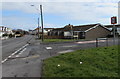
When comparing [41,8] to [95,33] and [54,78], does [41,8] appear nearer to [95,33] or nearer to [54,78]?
[95,33]

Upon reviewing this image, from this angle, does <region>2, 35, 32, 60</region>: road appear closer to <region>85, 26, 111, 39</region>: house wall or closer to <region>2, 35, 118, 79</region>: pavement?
<region>2, 35, 118, 79</region>: pavement

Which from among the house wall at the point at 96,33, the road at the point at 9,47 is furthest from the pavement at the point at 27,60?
the house wall at the point at 96,33

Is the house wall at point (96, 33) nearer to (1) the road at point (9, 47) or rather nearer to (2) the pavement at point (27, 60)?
(1) the road at point (9, 47)

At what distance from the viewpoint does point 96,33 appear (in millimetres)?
44562

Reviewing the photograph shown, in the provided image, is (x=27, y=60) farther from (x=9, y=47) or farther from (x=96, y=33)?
(x=96, y=33)

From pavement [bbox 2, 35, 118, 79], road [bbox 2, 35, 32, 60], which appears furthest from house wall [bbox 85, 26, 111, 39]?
pavement [bbox 2, 35, 118, 79]

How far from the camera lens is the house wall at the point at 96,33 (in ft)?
141

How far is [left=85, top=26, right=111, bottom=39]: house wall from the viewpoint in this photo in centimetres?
4287

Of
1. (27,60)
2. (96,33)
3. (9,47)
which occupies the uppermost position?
(96,33)

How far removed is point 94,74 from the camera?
212 inches

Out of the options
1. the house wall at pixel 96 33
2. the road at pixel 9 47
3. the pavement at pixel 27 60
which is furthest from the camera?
the house wall at pixel 96 33

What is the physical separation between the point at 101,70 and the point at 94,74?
61 cm

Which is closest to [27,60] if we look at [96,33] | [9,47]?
[9,47]

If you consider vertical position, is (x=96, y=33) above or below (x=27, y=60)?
above
